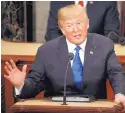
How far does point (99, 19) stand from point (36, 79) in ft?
4.50

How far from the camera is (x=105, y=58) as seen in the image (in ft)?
7.13

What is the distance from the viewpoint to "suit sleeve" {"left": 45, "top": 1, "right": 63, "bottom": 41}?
3.37m

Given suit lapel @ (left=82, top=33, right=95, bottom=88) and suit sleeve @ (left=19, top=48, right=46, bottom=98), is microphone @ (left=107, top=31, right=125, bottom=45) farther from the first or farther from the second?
suit sleeve @ (left=19, top=48, right=46, bottom=98)

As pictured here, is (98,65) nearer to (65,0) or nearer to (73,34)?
(73,34)

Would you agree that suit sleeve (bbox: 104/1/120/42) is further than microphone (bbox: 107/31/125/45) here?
Yes

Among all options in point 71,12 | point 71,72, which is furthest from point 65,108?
point 71,12

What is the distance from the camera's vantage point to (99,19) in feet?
11.2

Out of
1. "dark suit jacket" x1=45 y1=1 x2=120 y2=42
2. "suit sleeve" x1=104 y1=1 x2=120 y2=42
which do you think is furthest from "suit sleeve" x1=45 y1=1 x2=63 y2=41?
"suit sleeve" x1=104 y1=1 x2=120 y2=42

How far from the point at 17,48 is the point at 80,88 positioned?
1325 mm

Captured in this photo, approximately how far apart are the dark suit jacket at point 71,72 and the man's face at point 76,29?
7 cm

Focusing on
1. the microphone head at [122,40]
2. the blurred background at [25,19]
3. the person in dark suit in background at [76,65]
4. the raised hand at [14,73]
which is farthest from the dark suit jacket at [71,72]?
the blurred background at [25,19]

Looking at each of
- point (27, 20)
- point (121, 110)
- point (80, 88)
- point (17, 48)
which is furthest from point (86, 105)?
point (27, 20)

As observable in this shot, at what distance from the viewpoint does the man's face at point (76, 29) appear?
83.5 inches

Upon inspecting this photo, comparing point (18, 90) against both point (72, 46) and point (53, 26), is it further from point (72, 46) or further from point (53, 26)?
point (53, 26)
